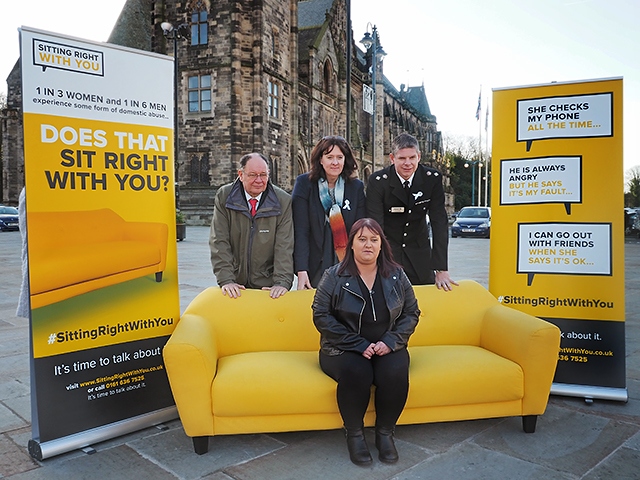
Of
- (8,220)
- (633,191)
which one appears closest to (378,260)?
(8,220)

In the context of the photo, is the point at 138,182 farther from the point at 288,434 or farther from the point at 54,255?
the point at 288,434

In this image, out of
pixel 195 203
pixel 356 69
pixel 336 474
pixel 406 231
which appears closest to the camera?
pixel 336 474

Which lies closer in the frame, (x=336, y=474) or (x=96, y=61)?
(x=336, y=474)

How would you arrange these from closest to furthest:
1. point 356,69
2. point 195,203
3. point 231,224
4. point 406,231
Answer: point 231,224 < point 406,231 < point 195,203 < point 356,69

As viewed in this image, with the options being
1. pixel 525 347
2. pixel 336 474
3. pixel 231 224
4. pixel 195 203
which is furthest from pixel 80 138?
pixel 195 203

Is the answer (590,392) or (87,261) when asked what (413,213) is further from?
(87,261)

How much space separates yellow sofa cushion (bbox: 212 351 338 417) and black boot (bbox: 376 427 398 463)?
318 mm

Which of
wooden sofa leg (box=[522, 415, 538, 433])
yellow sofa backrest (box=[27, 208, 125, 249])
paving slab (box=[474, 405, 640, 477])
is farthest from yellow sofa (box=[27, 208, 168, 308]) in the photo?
wooden sofa leg (box=[522, 415, 538, 433])

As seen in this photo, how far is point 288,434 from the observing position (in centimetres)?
373

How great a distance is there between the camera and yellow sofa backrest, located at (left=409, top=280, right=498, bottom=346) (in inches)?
172

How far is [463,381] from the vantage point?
3623 mm

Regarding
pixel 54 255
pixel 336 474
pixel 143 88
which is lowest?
pixel 336 474

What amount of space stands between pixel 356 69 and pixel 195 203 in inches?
925

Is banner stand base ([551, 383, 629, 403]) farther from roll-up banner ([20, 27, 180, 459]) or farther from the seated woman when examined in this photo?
roll-up banner ([20, 27, 180, 459])
